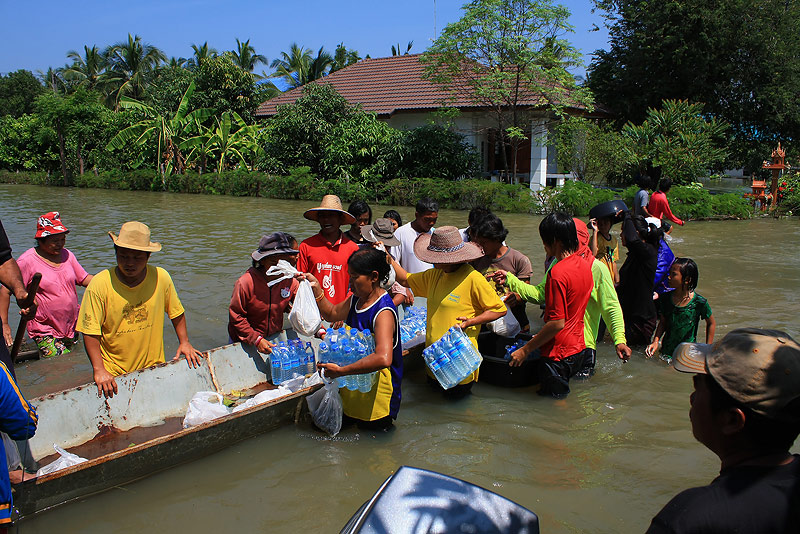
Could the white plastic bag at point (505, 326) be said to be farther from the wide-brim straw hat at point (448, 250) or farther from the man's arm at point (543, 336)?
the wide-brim straw hat at point (448, 250)

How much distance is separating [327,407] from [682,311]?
12.3ft

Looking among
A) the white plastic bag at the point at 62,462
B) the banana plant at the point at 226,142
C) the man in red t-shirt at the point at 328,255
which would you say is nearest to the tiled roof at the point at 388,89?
the banana plant at the point at 226,142

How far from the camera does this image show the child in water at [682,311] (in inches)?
233

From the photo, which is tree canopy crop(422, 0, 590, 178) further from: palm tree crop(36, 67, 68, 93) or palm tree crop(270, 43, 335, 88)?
palm tree crop(36, 67, 68, 93)

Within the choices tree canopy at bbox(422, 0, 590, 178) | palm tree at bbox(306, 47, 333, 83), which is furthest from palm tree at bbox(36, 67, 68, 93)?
tree canopy at bbox(422, 0, 590, 178)

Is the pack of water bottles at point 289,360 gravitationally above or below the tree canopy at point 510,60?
below

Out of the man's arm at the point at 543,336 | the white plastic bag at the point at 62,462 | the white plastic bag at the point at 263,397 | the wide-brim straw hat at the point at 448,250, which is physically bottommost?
the white plastic bag at the point at 62,462

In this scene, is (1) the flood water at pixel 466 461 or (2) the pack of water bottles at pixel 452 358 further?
(2) the pack of water bottles at pixel 452 358

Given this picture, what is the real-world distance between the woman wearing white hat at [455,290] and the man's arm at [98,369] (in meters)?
2.52

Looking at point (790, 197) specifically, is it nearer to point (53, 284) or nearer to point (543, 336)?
point (543, 336)

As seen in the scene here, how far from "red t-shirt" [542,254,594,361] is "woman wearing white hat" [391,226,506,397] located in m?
0.42

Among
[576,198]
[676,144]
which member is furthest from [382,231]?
[676,144]

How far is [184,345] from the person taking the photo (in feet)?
16.8

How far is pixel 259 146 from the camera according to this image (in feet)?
99.2
